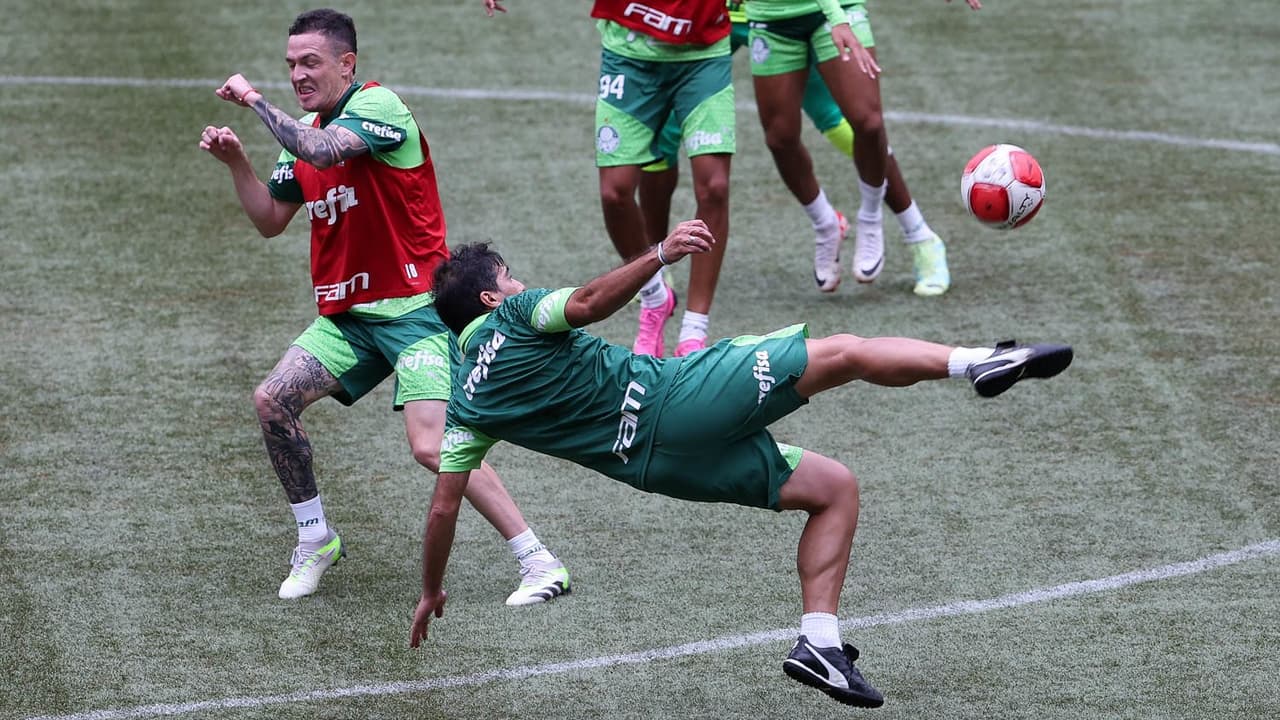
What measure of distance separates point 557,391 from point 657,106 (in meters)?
3.41

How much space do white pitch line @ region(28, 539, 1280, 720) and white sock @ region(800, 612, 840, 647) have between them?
683 mm

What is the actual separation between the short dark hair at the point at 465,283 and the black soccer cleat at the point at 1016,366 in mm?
1603

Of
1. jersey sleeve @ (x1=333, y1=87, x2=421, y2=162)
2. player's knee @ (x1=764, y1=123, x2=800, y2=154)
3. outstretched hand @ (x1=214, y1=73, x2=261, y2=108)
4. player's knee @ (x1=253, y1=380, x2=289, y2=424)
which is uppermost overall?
outstretched hand @ (x1=214, y1=73, x2=261, y2=108)

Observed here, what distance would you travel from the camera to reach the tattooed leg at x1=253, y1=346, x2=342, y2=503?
6621mm

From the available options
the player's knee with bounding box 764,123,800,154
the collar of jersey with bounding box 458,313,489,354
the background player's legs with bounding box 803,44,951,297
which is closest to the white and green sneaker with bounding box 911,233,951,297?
the background player's legs with bounding box 803,44,951,297

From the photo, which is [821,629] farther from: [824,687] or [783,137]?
[783,137]

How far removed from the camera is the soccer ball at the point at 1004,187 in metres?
7.48

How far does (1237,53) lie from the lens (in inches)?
539

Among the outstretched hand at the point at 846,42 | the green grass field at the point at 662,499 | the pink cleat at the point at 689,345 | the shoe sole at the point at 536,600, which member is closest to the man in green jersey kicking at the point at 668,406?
the green grass field at the point at 662,499

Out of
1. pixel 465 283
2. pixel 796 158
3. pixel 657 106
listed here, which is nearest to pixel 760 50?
pixel 796 158

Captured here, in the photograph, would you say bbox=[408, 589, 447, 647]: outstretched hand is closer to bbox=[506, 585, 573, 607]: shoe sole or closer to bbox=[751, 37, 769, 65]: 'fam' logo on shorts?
bbox=[506, 585, 573, 607]: shoe sole

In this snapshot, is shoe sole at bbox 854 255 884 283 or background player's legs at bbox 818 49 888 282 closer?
background player's legs at bbox 818 49 888 282

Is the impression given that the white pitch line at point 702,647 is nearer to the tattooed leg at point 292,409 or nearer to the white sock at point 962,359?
the tattooed leg at point 292,409

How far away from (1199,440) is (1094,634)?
196cm
